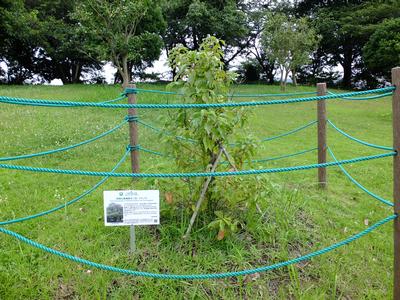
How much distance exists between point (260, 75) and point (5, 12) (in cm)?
1842

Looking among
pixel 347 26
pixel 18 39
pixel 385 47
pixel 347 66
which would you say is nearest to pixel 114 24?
pixel 18 39

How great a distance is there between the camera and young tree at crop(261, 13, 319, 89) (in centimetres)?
1719

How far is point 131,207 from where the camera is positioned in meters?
2.30

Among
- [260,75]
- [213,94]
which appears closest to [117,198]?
[213,94]

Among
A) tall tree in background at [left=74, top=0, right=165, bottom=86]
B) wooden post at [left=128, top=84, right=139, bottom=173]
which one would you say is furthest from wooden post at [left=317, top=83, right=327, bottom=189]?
tall tree in background at [left=74, top=0, right=165, bottom=86]

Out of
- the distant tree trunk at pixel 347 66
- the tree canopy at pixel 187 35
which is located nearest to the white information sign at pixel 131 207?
the tree canopy at pixel 187 35

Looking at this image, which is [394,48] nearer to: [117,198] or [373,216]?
[373,216]

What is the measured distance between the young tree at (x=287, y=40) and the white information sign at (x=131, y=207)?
1648 cm

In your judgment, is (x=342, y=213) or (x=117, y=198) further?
(x=342, y=213)

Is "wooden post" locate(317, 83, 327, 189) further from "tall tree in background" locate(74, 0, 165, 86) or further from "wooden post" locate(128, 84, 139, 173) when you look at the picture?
"tall tree in background" locate(74, 0, 165, 86)

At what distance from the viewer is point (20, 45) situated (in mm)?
23953

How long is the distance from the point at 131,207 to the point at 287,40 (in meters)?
16.6

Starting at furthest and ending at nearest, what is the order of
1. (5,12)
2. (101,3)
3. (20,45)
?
(20,45) < (5,12) < (101,3)

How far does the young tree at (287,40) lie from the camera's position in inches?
677
